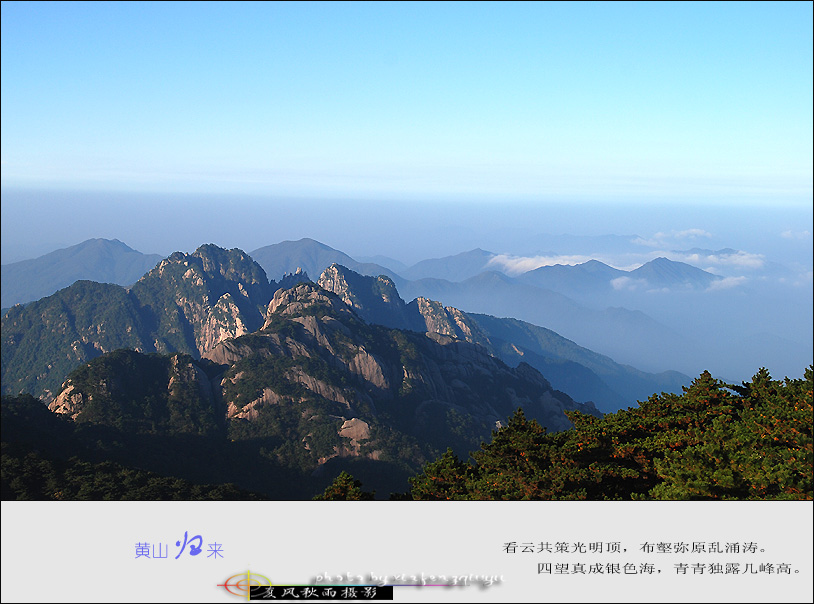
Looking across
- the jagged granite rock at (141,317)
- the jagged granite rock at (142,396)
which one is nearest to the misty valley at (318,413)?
the jagged granite rock at (142,396)

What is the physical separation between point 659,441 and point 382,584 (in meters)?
13.4

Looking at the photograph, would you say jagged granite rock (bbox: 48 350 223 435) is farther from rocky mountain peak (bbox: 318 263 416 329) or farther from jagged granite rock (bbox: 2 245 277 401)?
rocky mountain peak (bbox: 318 263 416 329)

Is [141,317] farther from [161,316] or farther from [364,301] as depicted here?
[364,301]

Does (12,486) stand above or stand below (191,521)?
below

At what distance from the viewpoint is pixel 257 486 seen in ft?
248

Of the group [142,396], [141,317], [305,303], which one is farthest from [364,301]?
[142,396]

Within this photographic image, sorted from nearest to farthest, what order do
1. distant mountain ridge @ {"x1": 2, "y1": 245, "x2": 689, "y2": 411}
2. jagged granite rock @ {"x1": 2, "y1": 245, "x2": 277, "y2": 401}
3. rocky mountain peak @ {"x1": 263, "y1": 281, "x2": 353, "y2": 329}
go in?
rocky mountain peak @ {"x1": 263, "y1": 281, "x2": 353, "y2": 329}, jagged granite rock @ {"x1": 2, "y1": 245, "x2": 277, "y2": 401}, distant mountain ridge @ {"x1": 2, "y1": 245, "x2": 689, "y2": 411}

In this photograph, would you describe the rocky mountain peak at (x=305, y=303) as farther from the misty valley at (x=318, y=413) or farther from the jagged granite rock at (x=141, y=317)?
the jagged granite rock at (x=141, y=317)

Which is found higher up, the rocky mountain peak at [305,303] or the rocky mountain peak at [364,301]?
the rocky mountain peak at [305,303]

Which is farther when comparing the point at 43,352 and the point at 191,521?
the point at 43,352

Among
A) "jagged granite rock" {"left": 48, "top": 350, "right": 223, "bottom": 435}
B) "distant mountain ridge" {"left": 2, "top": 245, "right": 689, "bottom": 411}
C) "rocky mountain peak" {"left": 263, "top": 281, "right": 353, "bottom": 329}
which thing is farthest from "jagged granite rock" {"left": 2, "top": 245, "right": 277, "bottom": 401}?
"jagged granite rock" {"left": 48, "top": 350, "right": 223, "bottom": 435}

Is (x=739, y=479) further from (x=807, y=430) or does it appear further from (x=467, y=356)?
(x=467, y=356)

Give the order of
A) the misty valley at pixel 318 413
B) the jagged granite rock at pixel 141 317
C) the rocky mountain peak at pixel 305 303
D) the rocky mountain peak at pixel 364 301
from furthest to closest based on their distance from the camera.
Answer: the rocky mountain peak at pixel 364 301 < the jagged granite rock at pixel 141 317 < the rocky mountain peak at pixel 305 303 < the misty valley at pixel 318 413

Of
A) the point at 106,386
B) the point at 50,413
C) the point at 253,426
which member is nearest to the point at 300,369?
the point at 253,426
